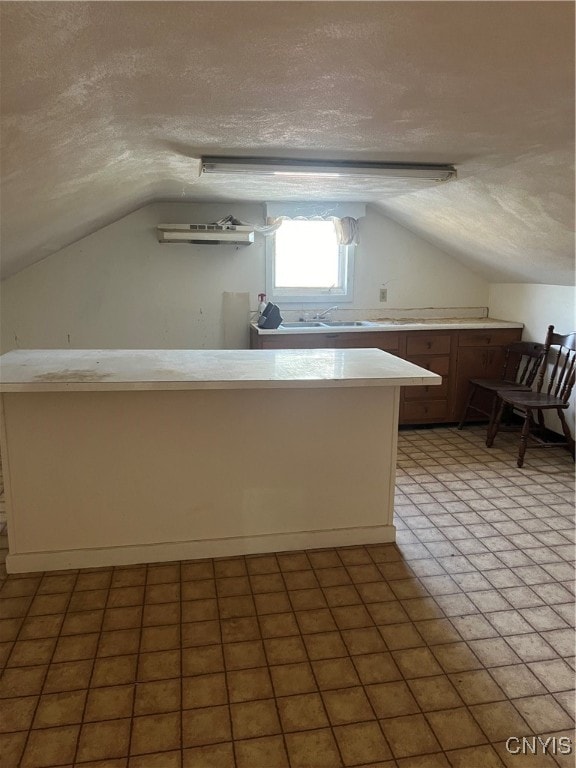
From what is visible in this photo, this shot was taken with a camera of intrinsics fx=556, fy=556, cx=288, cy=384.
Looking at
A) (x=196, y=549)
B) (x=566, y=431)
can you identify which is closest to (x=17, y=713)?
(x=196, y=549)

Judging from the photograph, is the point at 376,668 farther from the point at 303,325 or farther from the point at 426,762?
the point at 303,325

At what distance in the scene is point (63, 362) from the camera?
2.49m

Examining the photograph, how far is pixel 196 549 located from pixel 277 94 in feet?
6.17

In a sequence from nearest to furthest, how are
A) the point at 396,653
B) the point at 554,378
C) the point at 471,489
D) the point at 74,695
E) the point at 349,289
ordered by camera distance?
the point at 74,695, the point at 396,653, the point at 471,489, the point at 554,378, the point at 349,289

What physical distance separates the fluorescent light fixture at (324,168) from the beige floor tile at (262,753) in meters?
2.31

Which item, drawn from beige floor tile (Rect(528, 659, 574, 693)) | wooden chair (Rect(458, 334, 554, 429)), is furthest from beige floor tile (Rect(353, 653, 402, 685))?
wooden chair (Rect(458, 334, 554, 429))

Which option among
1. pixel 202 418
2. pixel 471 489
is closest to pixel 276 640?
pixel 202 418

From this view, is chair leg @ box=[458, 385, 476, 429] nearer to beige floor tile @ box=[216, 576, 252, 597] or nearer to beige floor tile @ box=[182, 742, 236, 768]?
beige floor tile @ box=[216, 576, 252, 597]

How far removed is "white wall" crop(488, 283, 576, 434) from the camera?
4.00 meters

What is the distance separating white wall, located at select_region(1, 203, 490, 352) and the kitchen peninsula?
1.69 m

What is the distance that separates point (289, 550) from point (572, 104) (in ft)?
6.84

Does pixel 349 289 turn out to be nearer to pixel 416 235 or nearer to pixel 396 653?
pixel 416 235

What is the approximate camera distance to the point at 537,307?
433 cm

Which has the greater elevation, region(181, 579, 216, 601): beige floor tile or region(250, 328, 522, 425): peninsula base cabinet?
Answer: region(250, 328, 522, 425): peninsula base cabinet
